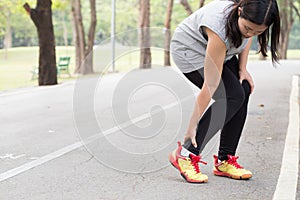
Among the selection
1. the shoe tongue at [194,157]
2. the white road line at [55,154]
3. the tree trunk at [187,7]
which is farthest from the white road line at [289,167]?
the tree trunk at [187,7]

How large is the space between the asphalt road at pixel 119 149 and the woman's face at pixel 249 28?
3.86 ft

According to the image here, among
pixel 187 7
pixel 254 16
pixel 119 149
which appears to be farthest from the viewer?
pixel 187 7

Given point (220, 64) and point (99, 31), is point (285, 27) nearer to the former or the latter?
point (99, 31)

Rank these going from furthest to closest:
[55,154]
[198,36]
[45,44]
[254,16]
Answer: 1. [45,44]
2. [55,154]
3. [198,36]
4. [254,16]

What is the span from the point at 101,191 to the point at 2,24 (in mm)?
50127

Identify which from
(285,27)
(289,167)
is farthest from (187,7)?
(285,27)

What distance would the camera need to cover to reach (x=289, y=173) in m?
4.77

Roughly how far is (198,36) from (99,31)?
217 ft

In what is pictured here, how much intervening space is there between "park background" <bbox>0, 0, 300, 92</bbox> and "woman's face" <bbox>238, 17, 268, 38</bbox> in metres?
0.90

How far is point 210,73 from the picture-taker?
161 inches

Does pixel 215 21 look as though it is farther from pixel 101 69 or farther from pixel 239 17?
pixel 101 69

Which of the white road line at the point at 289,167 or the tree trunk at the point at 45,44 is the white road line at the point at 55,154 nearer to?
the white road line at the point at 289,167

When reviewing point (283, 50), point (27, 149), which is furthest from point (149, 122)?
point (283, 50)

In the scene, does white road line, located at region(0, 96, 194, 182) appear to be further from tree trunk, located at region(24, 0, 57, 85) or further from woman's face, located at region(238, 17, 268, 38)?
tree trunk, located at region(24, 0, 57, 85)
